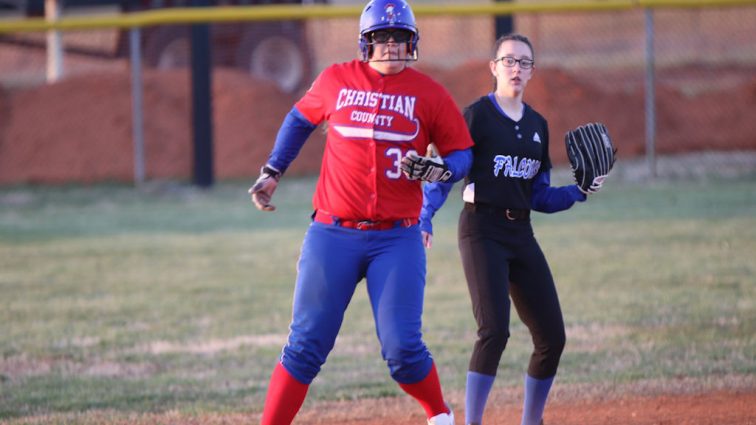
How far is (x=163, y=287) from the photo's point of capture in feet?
33.4

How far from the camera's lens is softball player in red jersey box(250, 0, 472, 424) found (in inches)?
186

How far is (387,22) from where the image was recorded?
479 centimetres

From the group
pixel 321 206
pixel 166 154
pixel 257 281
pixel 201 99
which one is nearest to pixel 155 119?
pixel 166 154

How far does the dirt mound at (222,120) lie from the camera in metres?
18.7

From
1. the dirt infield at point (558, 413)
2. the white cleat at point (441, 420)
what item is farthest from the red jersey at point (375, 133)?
the dirt infield at point (558, 413)

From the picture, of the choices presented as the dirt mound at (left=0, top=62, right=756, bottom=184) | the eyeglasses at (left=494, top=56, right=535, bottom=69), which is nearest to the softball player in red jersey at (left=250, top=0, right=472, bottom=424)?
the eyeglasses at (left=494, top=56, right=535, bottom=69)

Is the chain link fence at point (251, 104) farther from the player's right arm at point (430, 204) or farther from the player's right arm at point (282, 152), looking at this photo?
the player's right arm at point (282, 152)

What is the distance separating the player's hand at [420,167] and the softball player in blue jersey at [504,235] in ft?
2.00

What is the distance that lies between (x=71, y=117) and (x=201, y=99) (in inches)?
152

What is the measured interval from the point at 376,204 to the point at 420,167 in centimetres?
28

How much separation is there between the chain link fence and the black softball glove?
35.7ft

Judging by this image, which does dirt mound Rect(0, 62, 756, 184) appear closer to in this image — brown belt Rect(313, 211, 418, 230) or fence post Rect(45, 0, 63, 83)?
fence post Rect(45, 0, 63, 83)

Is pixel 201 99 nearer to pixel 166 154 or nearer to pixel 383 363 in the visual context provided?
pixel 166 154

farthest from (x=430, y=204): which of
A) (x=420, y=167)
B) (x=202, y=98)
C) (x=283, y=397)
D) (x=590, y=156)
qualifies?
(x=202, y=98)
